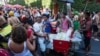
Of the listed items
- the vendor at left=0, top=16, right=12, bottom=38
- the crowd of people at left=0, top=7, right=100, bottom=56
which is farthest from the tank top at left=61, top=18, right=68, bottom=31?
the vendor at left=0, top=16, right=12, bottom=38

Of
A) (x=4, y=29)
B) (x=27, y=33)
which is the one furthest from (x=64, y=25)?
(x=4, y=29)

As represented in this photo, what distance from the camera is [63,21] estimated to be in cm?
1308

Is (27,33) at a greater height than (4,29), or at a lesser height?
lesser

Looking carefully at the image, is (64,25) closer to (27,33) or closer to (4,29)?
(27,33)

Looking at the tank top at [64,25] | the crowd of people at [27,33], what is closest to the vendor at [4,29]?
the crowd of people at [27,33]

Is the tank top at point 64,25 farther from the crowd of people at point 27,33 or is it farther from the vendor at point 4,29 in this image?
the vendor at point 4,29

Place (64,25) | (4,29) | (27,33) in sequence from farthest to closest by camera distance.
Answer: (64,25) → (27,33) → (4,29)

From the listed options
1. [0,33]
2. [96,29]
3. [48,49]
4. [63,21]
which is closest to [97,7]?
[96,29]

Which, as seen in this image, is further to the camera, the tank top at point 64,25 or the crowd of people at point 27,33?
the tank top at point 64,25

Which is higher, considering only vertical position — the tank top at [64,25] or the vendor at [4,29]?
the vendor at [4,29]

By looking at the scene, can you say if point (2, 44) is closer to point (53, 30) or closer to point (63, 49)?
point (63, 49)

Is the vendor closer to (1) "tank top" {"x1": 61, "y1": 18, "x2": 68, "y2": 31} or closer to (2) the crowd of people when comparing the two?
(2) the crowd of people

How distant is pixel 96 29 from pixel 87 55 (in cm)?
812

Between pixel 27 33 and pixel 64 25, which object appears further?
pixel 64 25
